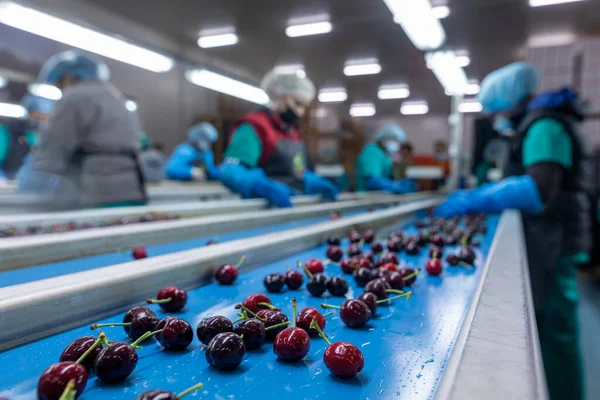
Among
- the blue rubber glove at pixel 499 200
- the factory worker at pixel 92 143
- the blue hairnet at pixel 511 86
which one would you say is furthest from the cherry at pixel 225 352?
the blue hairnet at pixel 511 86

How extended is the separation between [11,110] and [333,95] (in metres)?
10.2

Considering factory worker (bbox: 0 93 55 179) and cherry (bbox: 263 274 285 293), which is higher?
factory worker (bbox: 0 93 55 179)

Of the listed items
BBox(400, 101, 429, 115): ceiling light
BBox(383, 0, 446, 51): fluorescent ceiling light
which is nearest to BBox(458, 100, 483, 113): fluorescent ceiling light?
BBox(400, 101, 429, 115): ceiling light

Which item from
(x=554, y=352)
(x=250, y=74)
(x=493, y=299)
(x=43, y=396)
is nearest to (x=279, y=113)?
(x=554, y=352)

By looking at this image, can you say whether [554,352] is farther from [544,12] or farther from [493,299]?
[544,12]

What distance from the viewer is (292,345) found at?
2.32 feet

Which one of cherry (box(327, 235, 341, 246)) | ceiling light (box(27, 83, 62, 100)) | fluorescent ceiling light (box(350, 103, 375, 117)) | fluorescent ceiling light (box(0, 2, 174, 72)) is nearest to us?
cherry (box(327, 235, 341, 246))

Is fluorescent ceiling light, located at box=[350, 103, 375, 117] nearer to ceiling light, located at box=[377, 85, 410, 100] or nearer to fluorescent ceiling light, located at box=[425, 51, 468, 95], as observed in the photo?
ceiling light, located at box=[377, 85, 410, 100]

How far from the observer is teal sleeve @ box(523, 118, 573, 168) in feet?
9.46

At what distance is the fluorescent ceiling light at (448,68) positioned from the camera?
564 cm

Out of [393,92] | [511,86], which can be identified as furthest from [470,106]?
[511,86]

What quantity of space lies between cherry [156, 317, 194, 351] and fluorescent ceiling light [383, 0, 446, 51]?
4.13 m

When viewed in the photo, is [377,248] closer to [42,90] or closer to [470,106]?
[42,90]

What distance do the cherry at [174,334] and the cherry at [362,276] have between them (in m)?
0.58
